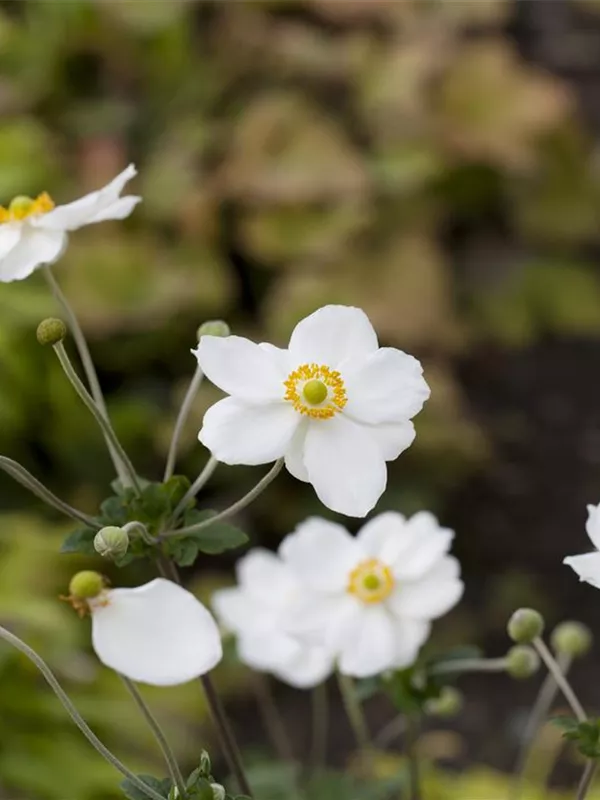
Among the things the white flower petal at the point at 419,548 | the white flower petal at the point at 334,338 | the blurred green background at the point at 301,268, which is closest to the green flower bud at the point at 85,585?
the white flower petal at the point at 334,338

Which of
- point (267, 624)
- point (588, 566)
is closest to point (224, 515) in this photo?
point (588, 566)

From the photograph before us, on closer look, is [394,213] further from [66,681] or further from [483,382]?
[66,681]

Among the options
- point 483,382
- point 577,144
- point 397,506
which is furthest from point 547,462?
point 577,144

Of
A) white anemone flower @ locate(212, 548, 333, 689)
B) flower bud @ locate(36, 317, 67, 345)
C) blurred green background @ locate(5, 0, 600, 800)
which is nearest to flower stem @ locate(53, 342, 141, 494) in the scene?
flower bud @ locate(36, 317, 67, 345)

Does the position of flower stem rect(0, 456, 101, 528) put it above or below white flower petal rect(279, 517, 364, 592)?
below

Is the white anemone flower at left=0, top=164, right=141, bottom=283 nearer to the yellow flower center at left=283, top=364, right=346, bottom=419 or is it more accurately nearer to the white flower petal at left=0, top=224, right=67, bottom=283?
the white flower petal at left=0, top=224, right=67, bottom=283

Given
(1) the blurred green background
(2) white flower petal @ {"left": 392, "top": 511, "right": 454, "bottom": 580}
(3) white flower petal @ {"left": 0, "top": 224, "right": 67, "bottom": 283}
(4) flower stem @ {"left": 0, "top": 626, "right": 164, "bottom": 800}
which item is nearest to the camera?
(4) flower stem @ {"left": 0, "top": 626, "right": 164, "bottom": 800}

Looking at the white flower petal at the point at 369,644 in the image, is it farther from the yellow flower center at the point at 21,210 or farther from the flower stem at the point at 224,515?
the yellow flower center at the point at 21,210
